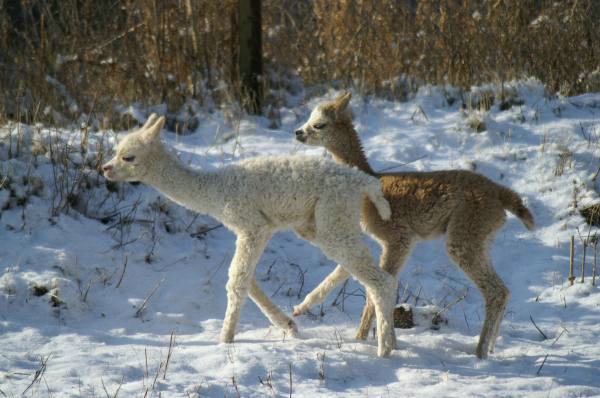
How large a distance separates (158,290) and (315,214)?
Answer: 6.82 feet

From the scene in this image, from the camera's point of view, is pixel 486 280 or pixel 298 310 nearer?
pixel 486 280

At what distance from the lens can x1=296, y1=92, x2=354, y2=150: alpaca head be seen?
7.27 meters

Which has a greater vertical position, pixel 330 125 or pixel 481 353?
pixel 330 125

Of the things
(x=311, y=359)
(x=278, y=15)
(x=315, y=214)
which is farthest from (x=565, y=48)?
(x=311, y=359)

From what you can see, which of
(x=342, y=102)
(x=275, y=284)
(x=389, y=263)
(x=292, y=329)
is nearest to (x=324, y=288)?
(x=292, y=329)

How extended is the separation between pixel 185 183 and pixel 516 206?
2.70 m

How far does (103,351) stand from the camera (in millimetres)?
5566

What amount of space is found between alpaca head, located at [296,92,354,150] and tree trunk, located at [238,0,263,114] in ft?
11.7

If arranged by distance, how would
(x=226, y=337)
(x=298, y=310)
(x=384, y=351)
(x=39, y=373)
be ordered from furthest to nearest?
(x=298, y=310) < (x=226, y=337) < (x=384, y=351) < (x=39, y=373)

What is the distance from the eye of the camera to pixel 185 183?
20.3 ft

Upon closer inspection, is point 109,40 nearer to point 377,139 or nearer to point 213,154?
point 213,154

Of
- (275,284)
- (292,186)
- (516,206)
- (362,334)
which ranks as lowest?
(275,284)

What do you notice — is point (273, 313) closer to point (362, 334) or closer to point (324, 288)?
point (324, 288)

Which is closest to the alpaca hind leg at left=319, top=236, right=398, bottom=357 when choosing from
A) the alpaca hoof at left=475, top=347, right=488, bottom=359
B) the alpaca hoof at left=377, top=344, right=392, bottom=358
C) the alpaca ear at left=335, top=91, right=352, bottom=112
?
the alpaca hoof at left=377, top=344, right=392, bottom=358
